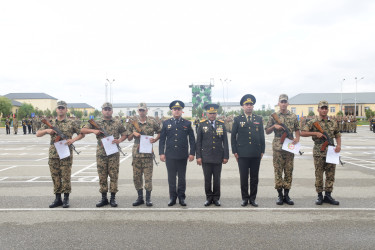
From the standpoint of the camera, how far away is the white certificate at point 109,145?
5875 mm

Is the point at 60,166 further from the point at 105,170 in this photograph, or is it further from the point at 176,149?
the point at 176,149

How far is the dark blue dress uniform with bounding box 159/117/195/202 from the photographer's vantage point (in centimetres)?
610

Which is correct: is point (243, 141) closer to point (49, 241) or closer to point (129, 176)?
point (49, 241)

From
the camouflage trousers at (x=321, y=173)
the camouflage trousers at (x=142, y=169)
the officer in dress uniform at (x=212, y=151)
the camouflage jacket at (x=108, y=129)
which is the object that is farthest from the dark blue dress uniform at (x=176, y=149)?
the camouflage trousers at (x=321, y=173)

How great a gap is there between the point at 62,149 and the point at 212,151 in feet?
9.27

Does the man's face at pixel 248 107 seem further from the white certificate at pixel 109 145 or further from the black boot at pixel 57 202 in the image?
the black boot at pixel 57 202

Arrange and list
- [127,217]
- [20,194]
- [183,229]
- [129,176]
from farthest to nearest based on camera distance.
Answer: [129,176] → [20,194] → [127,217] → [183,229]

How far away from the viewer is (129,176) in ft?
30.0

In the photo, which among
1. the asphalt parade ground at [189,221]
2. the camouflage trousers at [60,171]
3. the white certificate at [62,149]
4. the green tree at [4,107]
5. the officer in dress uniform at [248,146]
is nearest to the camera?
the asphalt parade ground at [189,221]

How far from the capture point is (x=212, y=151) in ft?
19.8

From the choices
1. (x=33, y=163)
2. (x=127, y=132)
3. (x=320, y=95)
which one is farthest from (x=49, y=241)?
(x=320, y=95)

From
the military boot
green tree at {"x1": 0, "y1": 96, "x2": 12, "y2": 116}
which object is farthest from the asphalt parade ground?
green tree at {"x1": 0, "y1": 96, "x2": 12, "y2": 116}

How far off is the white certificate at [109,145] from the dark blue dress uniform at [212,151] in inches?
64.6

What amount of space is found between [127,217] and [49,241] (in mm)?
1342
